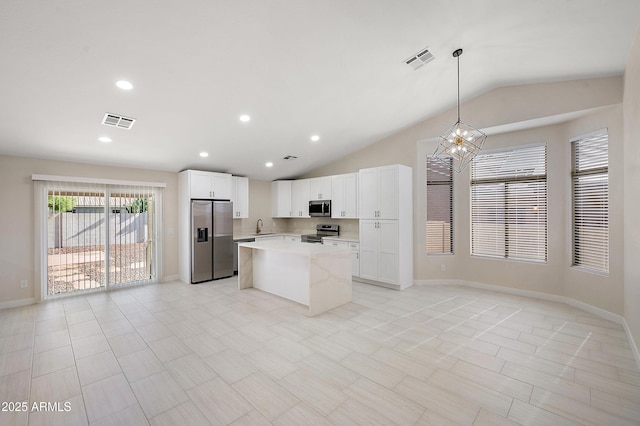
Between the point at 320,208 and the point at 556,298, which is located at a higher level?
the point at 320,208

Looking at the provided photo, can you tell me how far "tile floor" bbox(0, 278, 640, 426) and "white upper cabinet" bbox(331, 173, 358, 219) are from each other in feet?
7.64

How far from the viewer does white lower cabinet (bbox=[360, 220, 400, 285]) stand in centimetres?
508

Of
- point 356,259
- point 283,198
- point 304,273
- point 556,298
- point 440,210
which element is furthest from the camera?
point 283,198

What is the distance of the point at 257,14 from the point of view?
235cm

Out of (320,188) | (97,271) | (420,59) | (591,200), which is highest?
(420,59)

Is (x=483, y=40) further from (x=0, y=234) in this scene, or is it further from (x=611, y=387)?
(x=0, y=234)

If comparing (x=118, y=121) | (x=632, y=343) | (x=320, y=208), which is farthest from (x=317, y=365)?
(x=320, y=208)

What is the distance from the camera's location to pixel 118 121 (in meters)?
3.63

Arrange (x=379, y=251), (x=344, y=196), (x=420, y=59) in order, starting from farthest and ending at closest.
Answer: (x=344, y=196) → (x=379, y=251) → (x=420, y=59)

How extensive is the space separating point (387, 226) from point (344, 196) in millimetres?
1377

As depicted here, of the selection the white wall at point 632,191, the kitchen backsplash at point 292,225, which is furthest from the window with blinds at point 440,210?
the white wall at point 632,191

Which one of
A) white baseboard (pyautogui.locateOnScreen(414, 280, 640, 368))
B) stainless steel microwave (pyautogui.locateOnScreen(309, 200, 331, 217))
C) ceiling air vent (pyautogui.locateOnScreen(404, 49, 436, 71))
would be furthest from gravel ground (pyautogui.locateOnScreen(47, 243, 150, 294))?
ceiling air vent (pyautogui.locateOnScreen(404, 49, 436, 71))

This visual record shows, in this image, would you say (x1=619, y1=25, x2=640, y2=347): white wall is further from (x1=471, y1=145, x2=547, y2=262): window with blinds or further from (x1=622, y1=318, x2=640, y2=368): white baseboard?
(x1=471, y1=145, x2=547, y2=262): window with blinds

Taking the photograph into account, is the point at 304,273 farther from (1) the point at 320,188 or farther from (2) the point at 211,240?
(1) the point at 320,188
